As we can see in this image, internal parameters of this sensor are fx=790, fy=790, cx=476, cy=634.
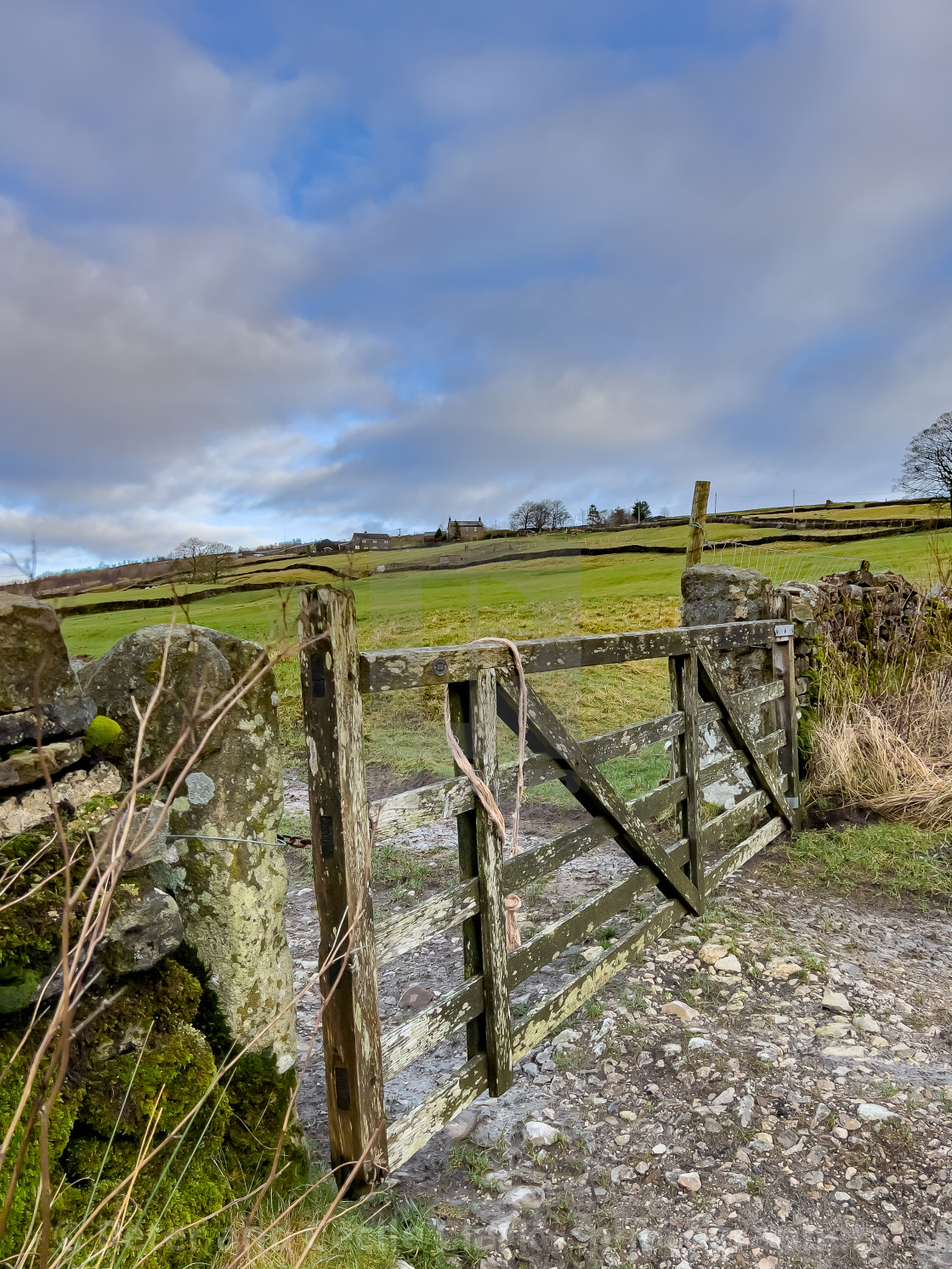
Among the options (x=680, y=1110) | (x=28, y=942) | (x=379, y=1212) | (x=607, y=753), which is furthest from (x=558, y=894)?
(x=28, y=942)

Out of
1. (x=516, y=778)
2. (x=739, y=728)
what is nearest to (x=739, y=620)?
(x=739, y=728)

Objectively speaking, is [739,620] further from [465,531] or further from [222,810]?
[222,810]

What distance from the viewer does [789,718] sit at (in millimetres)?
6668

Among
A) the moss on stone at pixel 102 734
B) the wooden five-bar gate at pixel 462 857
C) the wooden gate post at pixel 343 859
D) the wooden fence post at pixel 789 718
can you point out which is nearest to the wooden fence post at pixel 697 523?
the wooden fence post at pixel 789 718

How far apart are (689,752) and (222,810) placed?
329cm

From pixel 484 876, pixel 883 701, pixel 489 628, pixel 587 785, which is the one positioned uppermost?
pixel 489 628

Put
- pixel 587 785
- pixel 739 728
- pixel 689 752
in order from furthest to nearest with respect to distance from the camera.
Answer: pixel 739 728 < pixel 689 752 < pixel 587 785

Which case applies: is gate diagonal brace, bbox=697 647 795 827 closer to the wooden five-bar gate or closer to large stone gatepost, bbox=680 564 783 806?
the wooden five-bar gate

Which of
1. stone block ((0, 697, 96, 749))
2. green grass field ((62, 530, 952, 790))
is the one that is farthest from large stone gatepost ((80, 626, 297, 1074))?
green grass field ((62, 530, 952, 790))

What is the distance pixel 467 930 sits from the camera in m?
3.14

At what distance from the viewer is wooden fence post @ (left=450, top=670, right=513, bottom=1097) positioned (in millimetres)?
3094

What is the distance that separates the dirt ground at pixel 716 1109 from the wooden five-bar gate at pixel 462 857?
227 millimetres

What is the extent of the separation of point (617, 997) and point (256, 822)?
2548 mm

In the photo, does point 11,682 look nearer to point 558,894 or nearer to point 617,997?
point 617,997
